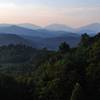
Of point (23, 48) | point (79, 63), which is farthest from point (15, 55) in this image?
point (79, 63)

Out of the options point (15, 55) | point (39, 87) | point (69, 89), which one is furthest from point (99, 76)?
point (15, 55)

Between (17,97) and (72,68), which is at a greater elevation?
(72,68)

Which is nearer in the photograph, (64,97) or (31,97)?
(64,97)

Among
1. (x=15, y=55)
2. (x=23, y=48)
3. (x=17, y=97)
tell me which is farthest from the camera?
(x=23, y=48)

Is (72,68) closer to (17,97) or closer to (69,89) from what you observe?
(69,89)

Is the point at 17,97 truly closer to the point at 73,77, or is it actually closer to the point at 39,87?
the point at 39,87

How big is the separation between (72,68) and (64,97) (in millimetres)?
3228

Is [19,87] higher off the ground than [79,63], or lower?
lower

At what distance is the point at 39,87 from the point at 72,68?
3452mm

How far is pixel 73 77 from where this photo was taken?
2764cm

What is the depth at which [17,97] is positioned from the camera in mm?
28953

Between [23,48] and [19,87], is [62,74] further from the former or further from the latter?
[23,48]

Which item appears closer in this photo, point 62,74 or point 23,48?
point 62,74

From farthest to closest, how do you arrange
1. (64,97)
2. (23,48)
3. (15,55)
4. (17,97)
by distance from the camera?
1. (23,48)
2. (15,55)
3. (17,97)
4. (64,97)
